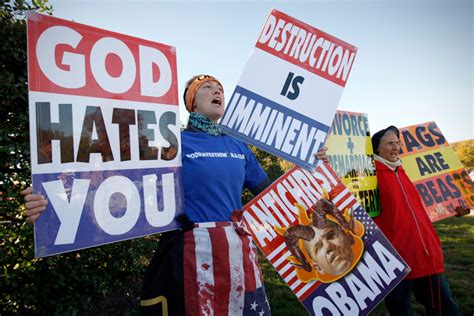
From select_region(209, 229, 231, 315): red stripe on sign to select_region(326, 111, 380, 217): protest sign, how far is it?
126 cm

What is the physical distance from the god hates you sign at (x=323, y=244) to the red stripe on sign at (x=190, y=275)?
468mm

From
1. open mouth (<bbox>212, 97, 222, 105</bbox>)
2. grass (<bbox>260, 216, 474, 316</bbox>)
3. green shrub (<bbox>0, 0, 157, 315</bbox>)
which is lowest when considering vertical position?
grass (<bbox>260, 216, 474, 316</bbox>)

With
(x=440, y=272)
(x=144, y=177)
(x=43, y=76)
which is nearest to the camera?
(x=43, y=76)

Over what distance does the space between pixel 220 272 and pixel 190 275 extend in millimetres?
140

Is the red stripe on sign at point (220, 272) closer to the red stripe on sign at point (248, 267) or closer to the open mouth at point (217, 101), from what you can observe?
the red stripe on sign at point (248, 267)

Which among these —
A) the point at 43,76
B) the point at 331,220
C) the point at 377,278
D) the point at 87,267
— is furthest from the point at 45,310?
the point at 377,278

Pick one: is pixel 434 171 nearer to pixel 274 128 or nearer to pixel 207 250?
pixel 274 128

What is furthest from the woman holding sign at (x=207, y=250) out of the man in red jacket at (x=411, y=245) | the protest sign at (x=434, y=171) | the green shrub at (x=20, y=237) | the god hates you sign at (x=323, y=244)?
the protest sign at (x=434, y=171)

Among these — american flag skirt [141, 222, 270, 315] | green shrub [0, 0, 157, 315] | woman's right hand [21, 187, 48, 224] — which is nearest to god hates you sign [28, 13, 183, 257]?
woman's right hand [21, 187, 48, 224]

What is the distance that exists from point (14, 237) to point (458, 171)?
156 inches

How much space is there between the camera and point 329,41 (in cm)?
187

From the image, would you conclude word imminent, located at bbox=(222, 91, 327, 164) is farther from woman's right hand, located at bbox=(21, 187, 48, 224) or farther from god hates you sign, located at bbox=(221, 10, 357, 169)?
woman's right hand, located at bbox=(21, 187, 48, 224)

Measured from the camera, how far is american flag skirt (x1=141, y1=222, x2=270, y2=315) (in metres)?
1.36

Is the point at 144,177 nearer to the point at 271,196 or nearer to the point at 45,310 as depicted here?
the point at 271,196
